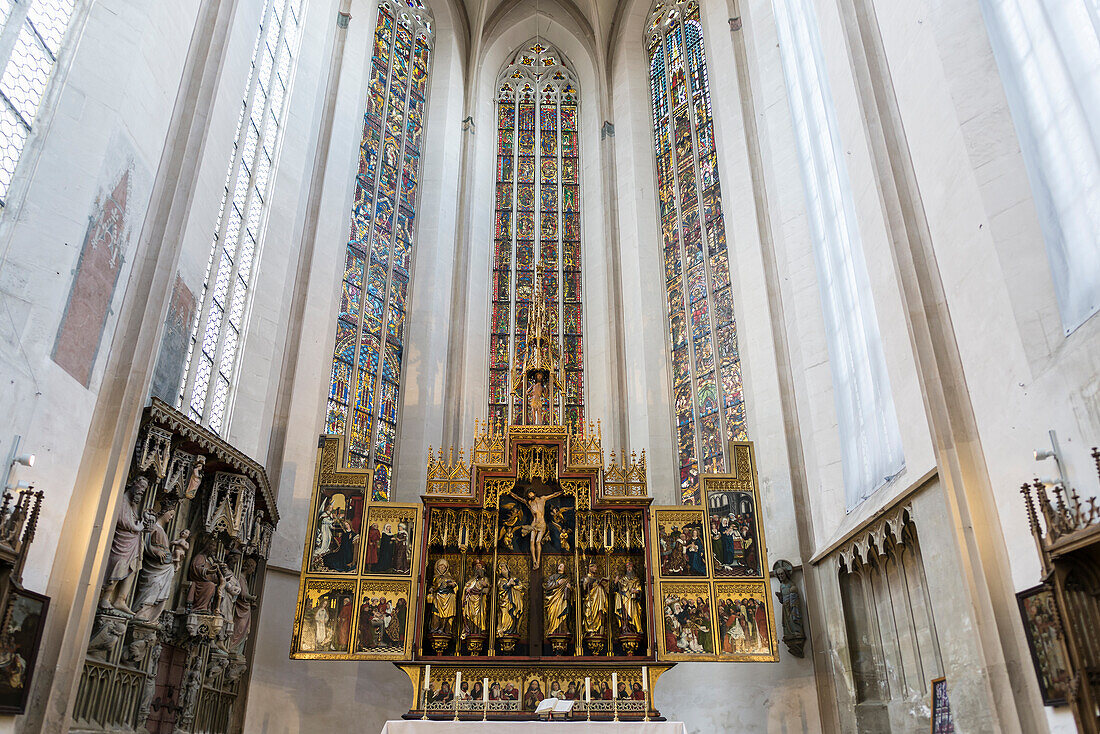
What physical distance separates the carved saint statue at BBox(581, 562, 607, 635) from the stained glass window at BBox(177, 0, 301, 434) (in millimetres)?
5875

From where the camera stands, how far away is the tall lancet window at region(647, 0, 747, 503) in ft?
51.3

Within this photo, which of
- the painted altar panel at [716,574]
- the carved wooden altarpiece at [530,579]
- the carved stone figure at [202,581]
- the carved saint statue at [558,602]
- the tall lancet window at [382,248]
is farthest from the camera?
the tall lancet window at [382,248]

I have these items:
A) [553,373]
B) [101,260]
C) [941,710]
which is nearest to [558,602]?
[553,373]

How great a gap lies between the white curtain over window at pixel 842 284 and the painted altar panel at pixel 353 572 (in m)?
6.18

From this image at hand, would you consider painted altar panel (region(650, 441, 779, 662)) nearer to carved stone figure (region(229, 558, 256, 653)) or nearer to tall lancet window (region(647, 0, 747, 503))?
tall lancet window (region(647, 0, 747, 503))

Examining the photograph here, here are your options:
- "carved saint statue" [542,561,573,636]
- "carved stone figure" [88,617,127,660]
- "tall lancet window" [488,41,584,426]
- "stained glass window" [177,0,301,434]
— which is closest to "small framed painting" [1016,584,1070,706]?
"carved saint statue" [542,561,573,636]

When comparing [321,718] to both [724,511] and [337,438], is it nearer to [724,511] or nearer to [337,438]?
[337,438]

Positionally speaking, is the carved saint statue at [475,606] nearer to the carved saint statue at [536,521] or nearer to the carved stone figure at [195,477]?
the carved saint statue at [536,521]

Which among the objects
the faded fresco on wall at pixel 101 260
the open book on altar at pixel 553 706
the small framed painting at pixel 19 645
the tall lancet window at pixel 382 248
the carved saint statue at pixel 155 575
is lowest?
the open book on altar at pixel 553 706

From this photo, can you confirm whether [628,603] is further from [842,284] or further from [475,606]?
[842,284]

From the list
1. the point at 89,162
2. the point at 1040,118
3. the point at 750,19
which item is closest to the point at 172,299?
the point at 89,162

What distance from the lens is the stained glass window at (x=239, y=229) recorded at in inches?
448

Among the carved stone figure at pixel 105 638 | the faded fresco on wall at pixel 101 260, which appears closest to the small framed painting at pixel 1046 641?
the carved stone figure at pixel 105 638

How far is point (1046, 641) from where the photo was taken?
6316 millimetres
